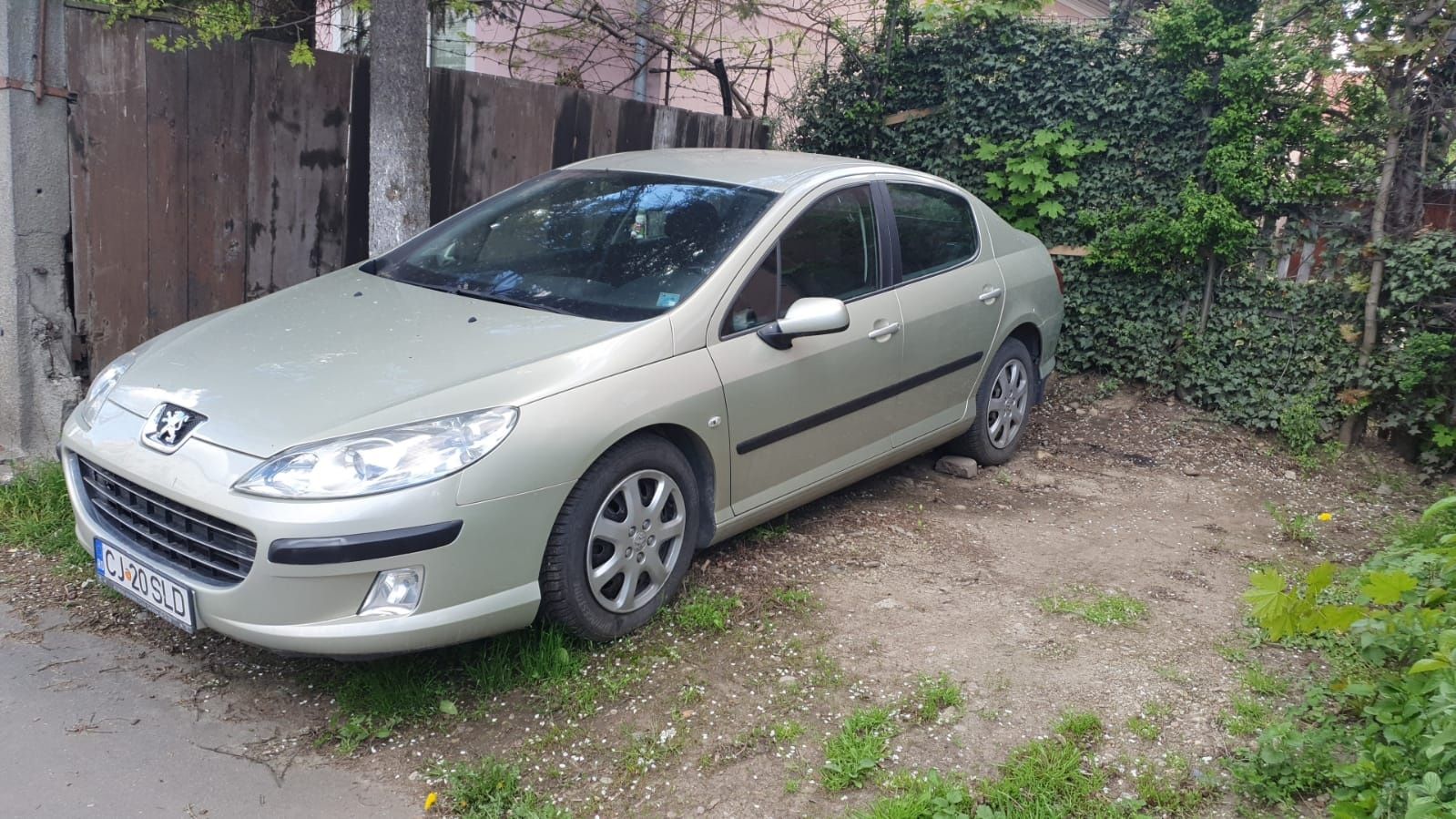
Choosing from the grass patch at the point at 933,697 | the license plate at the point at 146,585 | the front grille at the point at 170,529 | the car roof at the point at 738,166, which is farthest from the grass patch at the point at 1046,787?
the car roof at the point at 738,166

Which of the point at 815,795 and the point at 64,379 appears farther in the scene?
the point at 64,379

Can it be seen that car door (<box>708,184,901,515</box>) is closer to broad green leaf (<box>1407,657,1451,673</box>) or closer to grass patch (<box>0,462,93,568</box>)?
broad green leaf (<box>1407,657,1451,673</box>)

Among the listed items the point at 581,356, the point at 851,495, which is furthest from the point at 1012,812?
the point at 851,495

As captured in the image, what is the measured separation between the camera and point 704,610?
4.23m

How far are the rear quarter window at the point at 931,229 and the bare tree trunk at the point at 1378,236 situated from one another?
2.46 metres

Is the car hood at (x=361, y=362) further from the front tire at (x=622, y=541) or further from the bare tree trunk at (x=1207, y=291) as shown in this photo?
the bare tree trunk at (x=1207, y=291)

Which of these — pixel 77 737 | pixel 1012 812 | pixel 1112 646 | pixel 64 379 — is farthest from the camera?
pixel 64 379

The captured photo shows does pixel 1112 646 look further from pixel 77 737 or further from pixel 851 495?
pixel 77 737

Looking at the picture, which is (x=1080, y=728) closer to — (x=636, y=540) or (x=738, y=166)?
(x=636, y=540)

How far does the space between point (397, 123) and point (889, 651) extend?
12.3 feet

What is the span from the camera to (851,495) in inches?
225

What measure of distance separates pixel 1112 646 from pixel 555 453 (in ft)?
7.08

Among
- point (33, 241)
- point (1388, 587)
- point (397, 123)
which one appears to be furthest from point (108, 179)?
point (1388, 587)

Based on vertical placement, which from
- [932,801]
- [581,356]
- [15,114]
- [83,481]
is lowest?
[932,801]
